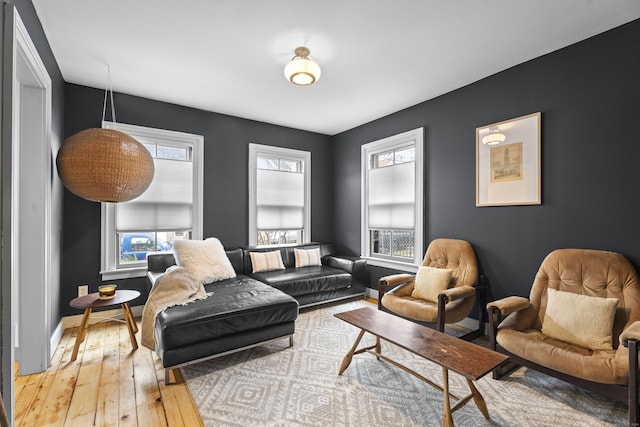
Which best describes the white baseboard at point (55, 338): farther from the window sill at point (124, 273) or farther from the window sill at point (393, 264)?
the window sill at point (393, 264)

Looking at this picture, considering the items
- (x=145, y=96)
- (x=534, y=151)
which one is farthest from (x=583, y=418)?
(x=145, y=96)

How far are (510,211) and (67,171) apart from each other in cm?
413

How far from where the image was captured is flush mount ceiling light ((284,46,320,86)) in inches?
103

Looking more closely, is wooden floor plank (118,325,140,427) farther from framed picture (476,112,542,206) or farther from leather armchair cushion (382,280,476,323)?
framed picture (476,112,542,206)

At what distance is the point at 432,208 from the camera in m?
3.85

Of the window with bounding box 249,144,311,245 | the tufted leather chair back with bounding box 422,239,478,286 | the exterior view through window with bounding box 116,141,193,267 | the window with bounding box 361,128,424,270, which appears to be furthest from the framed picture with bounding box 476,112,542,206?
the exterior view through window with bounding box 116,141,193,267

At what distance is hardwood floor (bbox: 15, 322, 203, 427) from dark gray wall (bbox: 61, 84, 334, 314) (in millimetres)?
1031

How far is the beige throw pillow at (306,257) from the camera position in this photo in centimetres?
459

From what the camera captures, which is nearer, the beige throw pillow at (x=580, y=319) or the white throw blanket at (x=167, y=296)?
the beige throw pillow at (x=580, y=319)

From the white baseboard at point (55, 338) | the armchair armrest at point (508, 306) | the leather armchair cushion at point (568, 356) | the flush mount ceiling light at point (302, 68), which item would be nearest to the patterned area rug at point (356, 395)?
the leather armchair cushion at point (568, 356)

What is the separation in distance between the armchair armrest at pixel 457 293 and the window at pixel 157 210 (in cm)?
319

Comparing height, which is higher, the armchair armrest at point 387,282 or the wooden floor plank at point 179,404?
the armchair armrest at point 387,282

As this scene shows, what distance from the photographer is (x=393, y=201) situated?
4.39m

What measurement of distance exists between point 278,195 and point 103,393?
3.31 meters
